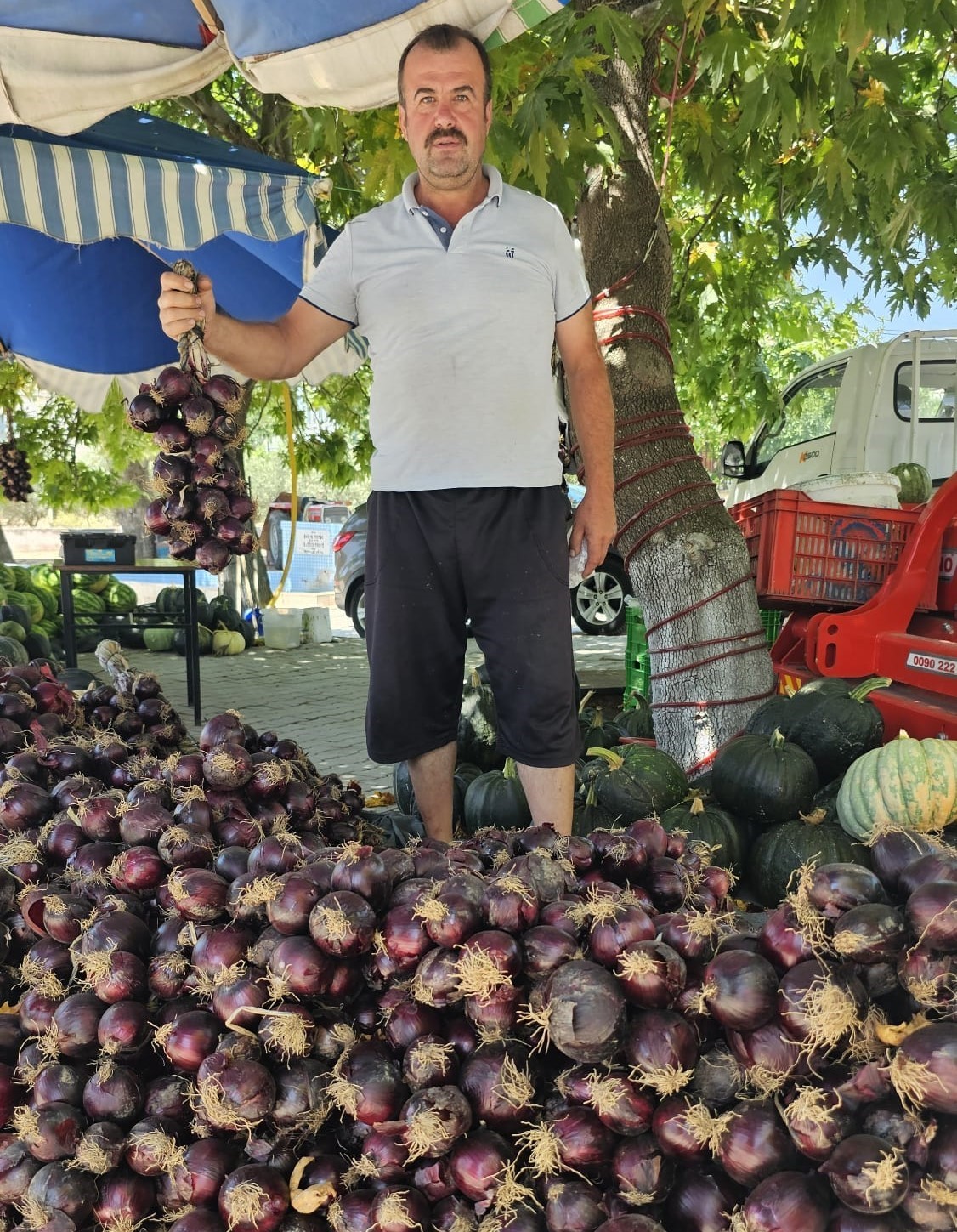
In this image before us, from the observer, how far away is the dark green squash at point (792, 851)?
2.70 m

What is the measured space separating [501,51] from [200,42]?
3.92ft

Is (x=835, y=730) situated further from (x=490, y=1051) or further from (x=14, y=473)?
(x=14, y=473)

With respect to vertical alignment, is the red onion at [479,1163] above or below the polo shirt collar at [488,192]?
below

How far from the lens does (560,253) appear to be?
2504 millimetres

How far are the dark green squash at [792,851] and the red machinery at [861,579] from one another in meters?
0.93

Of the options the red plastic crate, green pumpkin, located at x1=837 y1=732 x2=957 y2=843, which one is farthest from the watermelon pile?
green pumpkin, located at x1=837 y1=732 x2=957 y2=843

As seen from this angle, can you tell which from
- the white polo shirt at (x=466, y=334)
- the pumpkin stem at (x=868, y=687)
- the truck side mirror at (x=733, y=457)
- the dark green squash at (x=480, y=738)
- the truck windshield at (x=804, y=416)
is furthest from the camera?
the truck windshield at (x=804, y=416)

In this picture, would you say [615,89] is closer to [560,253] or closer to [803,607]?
[560,253]

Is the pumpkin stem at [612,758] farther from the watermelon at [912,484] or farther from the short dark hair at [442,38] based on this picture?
the watermelon at [912,484]

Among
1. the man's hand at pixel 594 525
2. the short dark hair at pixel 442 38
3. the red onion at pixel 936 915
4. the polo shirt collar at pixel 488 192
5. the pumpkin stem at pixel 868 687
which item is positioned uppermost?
the short dark hair at pixel 442 38

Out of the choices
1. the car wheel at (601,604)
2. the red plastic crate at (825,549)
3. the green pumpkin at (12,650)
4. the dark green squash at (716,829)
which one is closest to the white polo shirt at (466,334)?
the dark green squash at (716,829)

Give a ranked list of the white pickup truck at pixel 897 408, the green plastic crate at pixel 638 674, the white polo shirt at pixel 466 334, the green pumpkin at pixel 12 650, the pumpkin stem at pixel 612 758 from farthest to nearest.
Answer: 1. the white pickup truck at pixel 897 408
2. the green pumpkin at pixel 12 650
3. the green plastic crate at pixel 638 674
4. the pumpkin stem at pixel 612 758
5. the white polo shirt at pixel 466 334

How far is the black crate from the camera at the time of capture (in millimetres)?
7602

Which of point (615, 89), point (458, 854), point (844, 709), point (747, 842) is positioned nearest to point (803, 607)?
point (844, 709)
